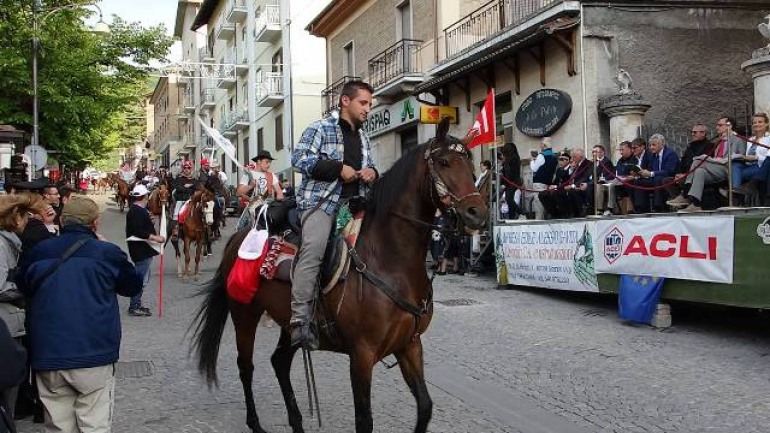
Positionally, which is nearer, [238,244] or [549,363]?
[238,244]

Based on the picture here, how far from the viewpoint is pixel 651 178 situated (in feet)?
37.4

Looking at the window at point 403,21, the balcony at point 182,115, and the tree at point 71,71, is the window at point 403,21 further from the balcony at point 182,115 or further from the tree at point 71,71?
the balcony at point 182,115

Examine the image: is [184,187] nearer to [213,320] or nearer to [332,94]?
A: [213,320]

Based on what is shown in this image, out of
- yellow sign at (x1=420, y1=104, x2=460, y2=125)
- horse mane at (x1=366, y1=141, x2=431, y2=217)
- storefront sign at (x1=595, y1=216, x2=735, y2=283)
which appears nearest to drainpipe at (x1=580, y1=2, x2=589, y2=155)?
storefront sign at (x1=595, y1=216, x2=735, y2=283)

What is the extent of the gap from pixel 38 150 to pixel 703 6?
17.8 metres

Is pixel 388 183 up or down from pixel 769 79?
down

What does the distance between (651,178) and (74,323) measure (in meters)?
9.55

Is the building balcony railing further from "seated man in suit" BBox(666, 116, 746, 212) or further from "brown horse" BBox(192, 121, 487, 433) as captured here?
"brown horse" BBox(192, 121, 487, 433)

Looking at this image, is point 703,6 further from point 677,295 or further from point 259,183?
point 259,183

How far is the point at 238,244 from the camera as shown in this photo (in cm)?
602

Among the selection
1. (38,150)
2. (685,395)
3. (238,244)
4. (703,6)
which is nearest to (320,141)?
(238,244)

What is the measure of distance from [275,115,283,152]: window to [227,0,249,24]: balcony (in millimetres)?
8645

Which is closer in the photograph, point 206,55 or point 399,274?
point 399,274

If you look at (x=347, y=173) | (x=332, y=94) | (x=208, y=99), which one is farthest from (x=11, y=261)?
(x=208, y=99)
